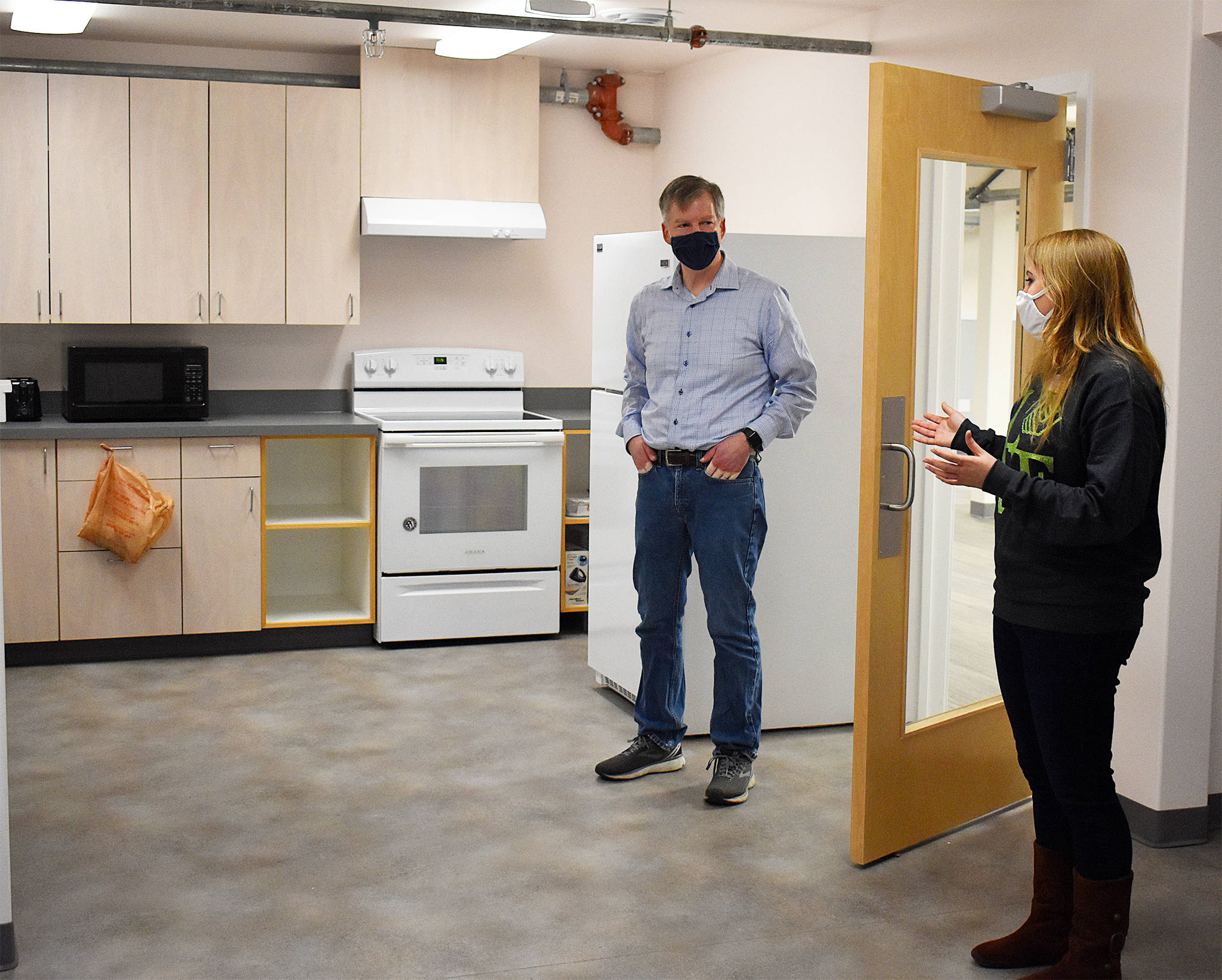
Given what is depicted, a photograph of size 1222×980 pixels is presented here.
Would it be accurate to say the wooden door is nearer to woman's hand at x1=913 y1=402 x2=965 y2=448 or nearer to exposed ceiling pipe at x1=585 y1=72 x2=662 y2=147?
woman's hand at x1=913 y1=402 x2=965 y2=448

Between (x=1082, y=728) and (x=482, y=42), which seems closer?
(x=1082, y=728)

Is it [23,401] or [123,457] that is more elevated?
[23,401]

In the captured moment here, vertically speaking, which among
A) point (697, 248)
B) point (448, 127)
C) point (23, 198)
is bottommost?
point (697, 248)

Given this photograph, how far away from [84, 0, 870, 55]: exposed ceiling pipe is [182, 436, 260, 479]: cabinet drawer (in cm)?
153

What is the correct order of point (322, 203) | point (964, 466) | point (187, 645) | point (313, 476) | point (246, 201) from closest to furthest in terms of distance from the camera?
point (964, 466) → point (187, 645) → point (246, 201) → point (322, 203) → point (313, 476)

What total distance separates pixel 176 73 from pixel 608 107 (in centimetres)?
185

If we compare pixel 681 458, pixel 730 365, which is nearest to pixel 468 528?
pixel 681 458

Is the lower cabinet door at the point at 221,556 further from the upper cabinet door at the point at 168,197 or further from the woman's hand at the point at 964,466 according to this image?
the woman's hand at the point at 964,466

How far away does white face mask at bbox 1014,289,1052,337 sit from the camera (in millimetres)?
2291

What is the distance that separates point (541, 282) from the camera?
18.9ft

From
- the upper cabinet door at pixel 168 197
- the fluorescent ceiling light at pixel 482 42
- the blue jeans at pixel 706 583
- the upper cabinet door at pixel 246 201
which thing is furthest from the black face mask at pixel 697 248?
the upper cabinet door at pixel 168 197

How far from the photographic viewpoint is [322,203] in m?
5.04

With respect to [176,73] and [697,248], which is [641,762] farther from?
[176,73]

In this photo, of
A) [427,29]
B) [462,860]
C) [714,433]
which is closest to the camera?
[462,860]
